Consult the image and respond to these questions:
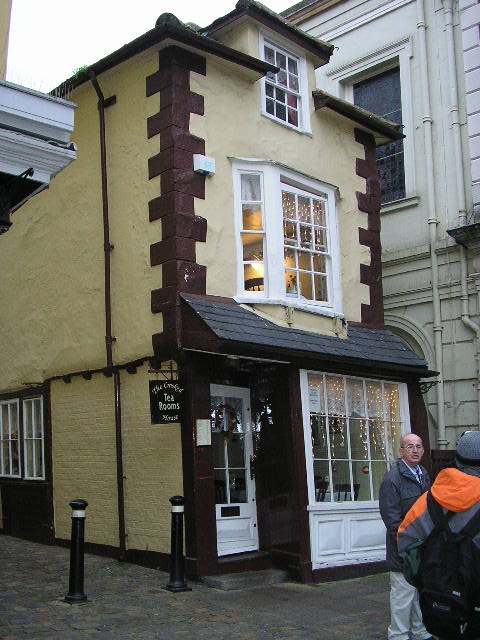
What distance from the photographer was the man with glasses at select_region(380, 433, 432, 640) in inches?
239

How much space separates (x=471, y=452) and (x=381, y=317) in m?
→ 7.68

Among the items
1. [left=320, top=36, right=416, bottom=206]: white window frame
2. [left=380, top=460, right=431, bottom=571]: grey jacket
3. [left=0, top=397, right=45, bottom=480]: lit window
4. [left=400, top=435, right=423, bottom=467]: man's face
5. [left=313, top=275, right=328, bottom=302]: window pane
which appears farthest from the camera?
[left=320, top=36, right=416, bottom=206]: white window frame

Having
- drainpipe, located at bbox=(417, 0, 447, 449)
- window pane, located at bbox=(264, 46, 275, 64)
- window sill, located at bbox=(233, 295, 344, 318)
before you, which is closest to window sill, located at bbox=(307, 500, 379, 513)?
window sill, located at bbox=(233, 295, 344, 318)

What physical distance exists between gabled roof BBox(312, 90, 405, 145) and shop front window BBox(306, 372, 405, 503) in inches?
162

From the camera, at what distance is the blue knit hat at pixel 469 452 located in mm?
4582

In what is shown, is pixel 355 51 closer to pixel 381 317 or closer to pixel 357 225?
pixel 357 225

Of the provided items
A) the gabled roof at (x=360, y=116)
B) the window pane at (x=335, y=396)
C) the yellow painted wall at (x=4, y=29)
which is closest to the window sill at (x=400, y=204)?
the gabled roof at (x=360, y=116)

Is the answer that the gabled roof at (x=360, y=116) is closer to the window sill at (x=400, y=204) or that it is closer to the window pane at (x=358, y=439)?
the window sill at (x=400, y=204)

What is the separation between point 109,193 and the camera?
421 inches

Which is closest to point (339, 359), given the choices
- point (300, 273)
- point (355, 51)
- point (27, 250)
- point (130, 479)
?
point (300, 273)

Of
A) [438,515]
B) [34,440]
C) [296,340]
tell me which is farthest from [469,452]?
[34,440]

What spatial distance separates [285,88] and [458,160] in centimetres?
432

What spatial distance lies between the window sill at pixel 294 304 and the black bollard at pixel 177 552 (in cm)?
278

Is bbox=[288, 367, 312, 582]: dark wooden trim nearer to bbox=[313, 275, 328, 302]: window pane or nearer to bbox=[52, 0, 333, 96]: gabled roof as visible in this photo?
bbox=[313, 275, 328, 302]: window pane
